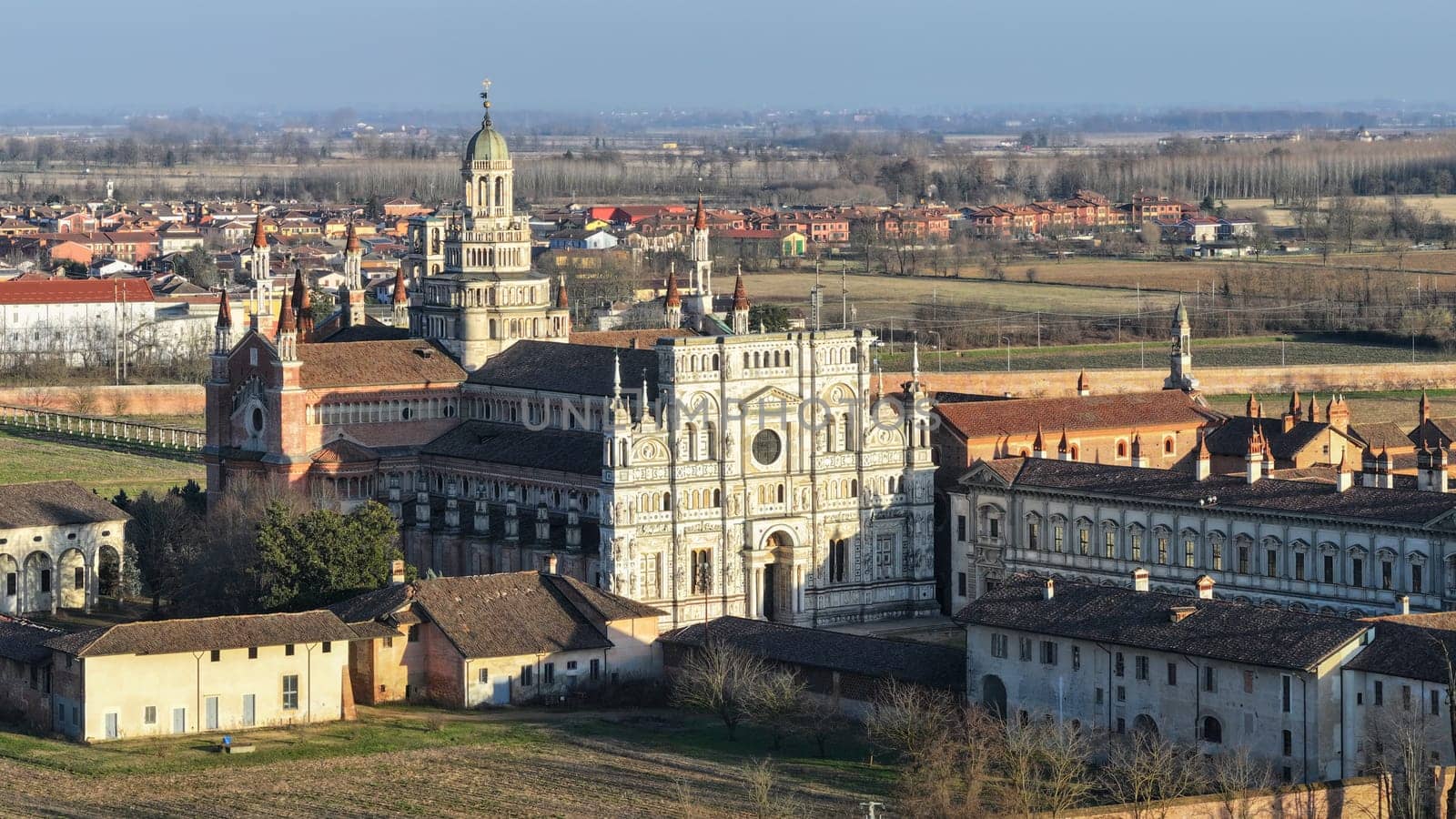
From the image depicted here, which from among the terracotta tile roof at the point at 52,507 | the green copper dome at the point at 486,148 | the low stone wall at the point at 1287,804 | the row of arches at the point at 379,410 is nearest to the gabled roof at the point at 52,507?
the terracotta tile roof at the point at 52,507

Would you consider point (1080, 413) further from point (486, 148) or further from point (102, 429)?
point (102, 429)

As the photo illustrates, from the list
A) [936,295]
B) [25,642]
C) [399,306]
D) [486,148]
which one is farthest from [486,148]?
[936,295]

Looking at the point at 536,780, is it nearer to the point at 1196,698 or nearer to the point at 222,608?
the point at 1196,698

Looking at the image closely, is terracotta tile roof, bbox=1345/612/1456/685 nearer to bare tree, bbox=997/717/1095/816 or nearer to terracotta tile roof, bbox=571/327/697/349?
bare tree, bbox=997/717/1095/816

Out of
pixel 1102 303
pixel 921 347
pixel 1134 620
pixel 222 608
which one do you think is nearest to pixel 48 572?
pixel 222 608

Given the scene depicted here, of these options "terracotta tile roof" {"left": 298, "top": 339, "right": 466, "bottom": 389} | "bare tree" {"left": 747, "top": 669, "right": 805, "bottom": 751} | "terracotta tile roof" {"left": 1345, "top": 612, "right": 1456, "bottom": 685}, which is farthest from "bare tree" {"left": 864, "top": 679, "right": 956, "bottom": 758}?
"terracotta tile roof" {"left": 298, "top": 339, "right": 466, "bottom": 389}

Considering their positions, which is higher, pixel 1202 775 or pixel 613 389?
pixel 613 389
